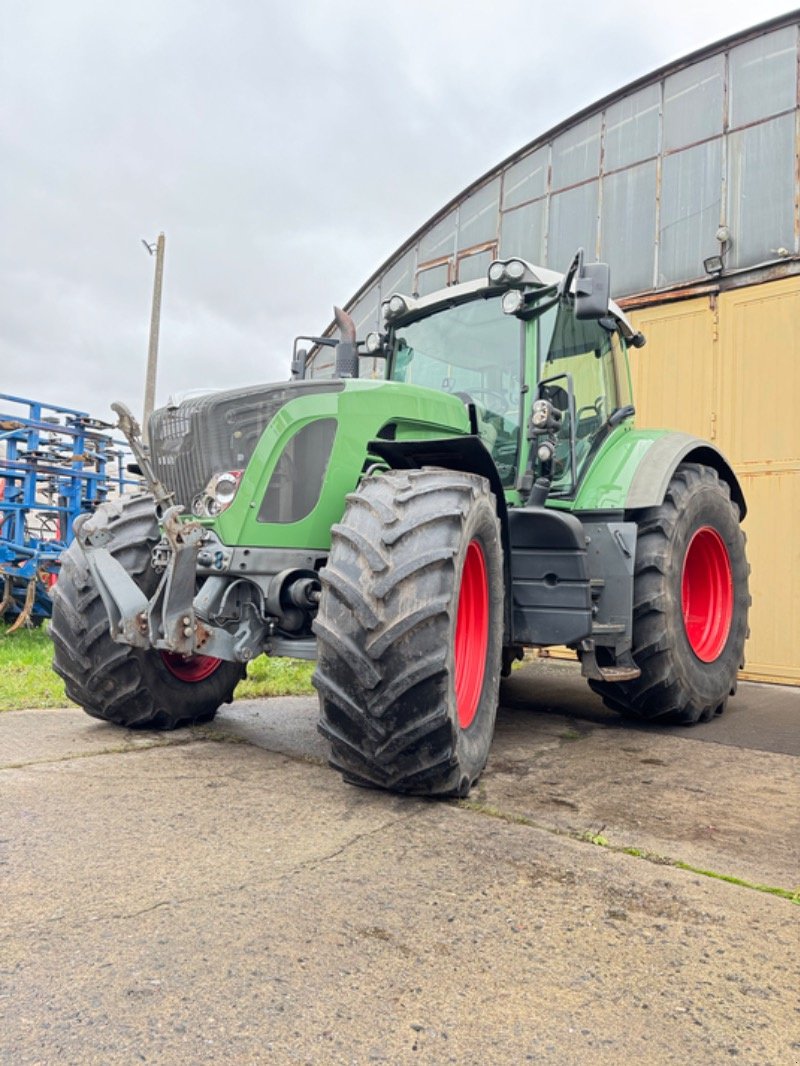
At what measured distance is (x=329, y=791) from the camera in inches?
119

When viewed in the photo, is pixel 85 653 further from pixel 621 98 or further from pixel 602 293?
pixel 621 98

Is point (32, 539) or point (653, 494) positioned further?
point (32, 539)

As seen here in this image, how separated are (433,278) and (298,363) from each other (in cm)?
680

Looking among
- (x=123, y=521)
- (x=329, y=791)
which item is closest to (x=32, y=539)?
(x=123, y=521)

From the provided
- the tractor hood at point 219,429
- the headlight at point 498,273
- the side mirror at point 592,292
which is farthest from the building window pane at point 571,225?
the tractor hood at point 219,429

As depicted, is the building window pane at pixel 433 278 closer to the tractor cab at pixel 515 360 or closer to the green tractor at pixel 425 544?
the green tractor at pixel 425 544

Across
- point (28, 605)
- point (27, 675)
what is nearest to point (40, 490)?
point (28, 605)

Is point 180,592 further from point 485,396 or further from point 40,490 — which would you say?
point 40,490

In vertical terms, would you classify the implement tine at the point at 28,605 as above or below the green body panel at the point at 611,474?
below

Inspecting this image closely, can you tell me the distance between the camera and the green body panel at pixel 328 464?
3.35 meters

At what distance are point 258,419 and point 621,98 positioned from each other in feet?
24.3

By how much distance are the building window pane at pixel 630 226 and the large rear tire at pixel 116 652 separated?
20.5ft

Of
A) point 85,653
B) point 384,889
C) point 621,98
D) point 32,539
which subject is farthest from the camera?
point 32,539

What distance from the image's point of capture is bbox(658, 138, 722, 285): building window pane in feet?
25.7
